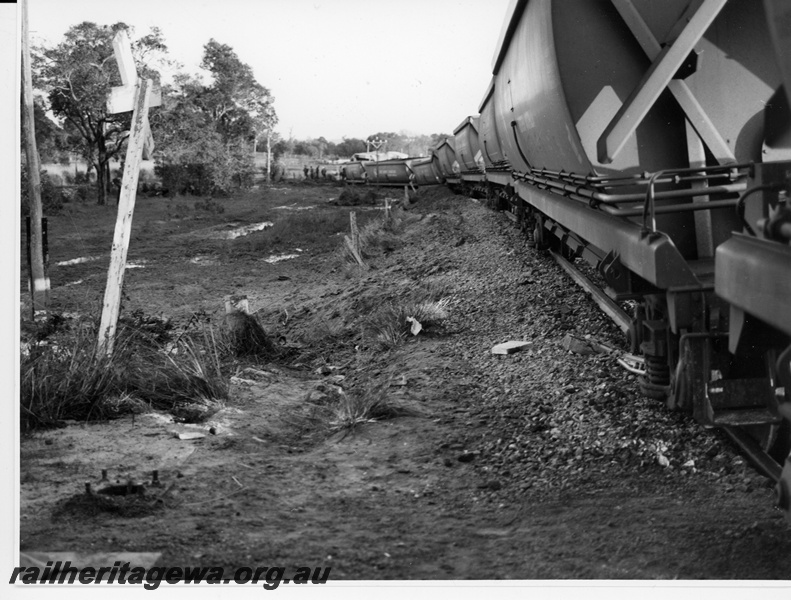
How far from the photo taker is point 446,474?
4324 millimetres

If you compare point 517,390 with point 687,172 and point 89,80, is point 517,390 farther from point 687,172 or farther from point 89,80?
point 89,80

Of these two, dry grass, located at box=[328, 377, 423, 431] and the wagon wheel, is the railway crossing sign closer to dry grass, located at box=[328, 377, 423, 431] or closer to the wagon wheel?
dry grass, located at box=[328, 377, 423, 431]

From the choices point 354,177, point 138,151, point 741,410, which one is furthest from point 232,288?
point 354,177

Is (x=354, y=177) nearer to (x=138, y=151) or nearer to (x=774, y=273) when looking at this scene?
(x=138, y=151)

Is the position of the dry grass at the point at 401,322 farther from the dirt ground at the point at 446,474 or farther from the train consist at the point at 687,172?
the train consist at the point at 687,172

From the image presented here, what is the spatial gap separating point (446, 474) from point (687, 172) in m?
2.22

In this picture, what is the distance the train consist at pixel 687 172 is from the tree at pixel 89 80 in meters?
3.83

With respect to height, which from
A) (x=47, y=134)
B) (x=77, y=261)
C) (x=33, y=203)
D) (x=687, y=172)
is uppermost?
(x=47, y=134)

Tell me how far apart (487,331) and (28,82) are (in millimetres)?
5031

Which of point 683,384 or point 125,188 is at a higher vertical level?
point 125,188

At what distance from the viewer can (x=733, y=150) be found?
4.47 metres

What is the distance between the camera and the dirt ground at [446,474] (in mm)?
3324

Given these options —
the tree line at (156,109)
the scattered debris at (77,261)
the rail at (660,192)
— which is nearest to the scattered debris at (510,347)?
the rail at (660,192)

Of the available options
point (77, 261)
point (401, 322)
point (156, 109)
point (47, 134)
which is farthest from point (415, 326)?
point (77, 261)
